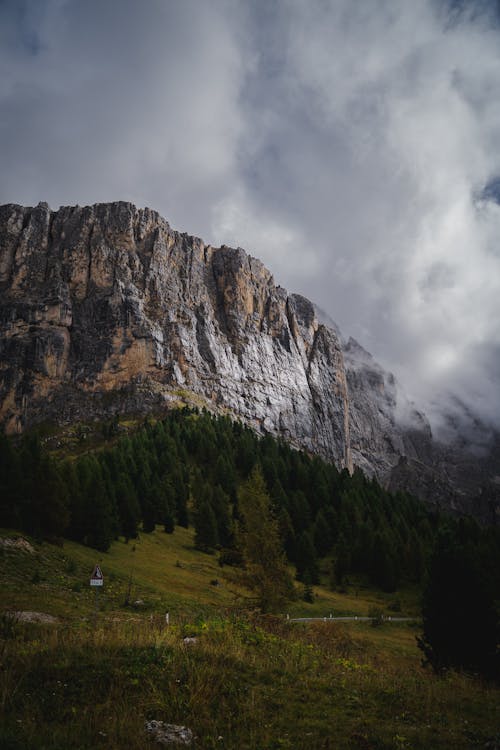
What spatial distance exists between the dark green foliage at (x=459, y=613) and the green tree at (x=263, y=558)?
1058cm

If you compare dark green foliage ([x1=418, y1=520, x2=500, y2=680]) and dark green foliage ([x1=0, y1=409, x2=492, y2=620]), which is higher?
dark green foliage ([x1=0, y1=409, x2=492, y2=620])

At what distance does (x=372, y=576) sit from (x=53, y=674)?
60.7 metres

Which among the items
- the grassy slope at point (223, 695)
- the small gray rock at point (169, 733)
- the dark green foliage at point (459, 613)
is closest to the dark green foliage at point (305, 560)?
the dark green foliage at point (459, 613)

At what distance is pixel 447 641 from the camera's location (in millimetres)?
16969

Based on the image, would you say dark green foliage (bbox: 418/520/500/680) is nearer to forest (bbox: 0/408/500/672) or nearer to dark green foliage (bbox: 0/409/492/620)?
forest (bbox: 0/408/500/672)

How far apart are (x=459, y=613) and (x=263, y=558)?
42.9 ft

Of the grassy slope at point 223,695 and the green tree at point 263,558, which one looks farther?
the green tree at point 263,558

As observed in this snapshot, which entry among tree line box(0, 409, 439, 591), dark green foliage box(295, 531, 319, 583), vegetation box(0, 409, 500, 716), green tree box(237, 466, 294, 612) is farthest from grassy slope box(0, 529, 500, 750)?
dark green foliage box(295, 531, 319, 583)

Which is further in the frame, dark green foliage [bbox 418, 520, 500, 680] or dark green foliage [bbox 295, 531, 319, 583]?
dark green foliage [bbox 295, 531, 319, 583]

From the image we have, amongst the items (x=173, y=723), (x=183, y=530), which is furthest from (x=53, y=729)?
(x=183, y=530)

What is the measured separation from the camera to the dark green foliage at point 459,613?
53.5 ft

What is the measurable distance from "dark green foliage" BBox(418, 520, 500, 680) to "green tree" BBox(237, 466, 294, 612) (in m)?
10.6

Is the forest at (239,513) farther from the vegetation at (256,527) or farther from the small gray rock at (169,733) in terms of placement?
the small gray rock at (169,733)

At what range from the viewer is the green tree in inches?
1047
